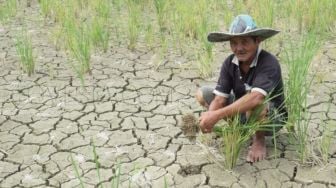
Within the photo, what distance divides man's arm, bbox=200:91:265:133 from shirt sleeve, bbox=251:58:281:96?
3cm

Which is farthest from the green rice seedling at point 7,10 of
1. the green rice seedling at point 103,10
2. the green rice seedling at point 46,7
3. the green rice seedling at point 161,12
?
the green rice seedling at point 161,12

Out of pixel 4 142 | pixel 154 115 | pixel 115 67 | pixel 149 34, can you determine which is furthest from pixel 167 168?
pixel 149 34

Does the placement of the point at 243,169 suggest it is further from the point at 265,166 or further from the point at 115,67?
the point at 115,67

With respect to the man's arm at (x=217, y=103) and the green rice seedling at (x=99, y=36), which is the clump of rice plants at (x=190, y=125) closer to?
the man's arm at (x=217, y=103)

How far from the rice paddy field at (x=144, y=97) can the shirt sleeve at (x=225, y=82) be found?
252 mm

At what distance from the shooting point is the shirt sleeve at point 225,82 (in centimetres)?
300

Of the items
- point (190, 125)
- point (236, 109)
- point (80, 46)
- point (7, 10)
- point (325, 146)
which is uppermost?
point (7, 10)

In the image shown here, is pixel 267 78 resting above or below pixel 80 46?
below

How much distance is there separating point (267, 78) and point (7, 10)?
3.77 metres

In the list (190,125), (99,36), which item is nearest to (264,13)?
(99,36)

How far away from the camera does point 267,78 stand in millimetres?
2787

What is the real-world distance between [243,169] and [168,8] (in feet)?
9.64

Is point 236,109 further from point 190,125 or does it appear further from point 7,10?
point 7,10

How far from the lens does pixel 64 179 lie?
2.90 m
